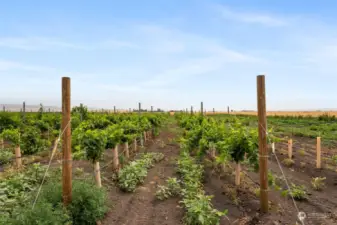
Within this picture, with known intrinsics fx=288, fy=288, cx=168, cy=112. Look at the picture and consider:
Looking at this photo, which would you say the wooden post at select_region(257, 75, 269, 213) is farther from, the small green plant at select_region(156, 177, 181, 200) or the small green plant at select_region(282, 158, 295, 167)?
the small green plant at select_region(282, 158, 295, 167)

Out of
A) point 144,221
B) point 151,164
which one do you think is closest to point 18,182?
point 144,221

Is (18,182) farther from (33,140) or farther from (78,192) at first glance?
(33,140)

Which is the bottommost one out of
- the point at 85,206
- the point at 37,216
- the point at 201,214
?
the point at 201,214

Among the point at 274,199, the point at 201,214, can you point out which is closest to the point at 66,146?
the point at 201,214

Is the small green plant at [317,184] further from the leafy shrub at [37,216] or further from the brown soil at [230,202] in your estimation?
the leafy shrub at [37,216]

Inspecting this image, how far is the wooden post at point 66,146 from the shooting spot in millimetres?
4922

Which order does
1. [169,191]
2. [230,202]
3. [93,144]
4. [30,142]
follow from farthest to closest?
[30,142]
[93,144]
[169,191]
[230,202]

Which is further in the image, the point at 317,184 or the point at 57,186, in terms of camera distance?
the point at 317,184

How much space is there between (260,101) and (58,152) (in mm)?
9247

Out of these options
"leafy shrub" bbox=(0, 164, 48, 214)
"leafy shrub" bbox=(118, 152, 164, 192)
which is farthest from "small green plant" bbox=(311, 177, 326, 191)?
"leafy shrub" bbox=(0, 164, 48, 214)

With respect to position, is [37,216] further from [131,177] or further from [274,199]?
[274,199]

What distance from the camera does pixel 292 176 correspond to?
31.1ft

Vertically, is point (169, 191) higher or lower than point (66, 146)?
lower

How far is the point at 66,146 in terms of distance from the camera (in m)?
4.97
